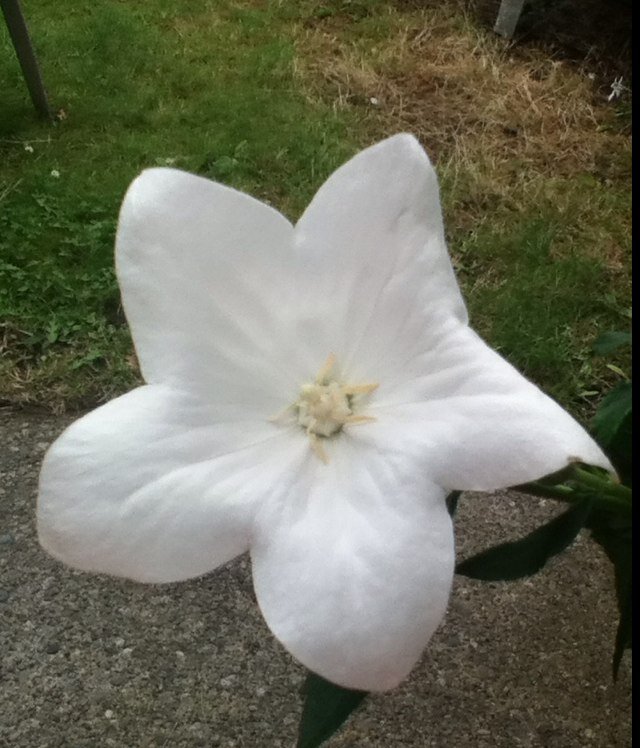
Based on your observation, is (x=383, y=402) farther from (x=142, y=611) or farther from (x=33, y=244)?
(x=33, y=244)

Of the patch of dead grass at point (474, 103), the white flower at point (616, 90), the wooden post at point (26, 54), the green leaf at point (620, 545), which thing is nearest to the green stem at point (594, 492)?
the green leaf at point (620, 545)

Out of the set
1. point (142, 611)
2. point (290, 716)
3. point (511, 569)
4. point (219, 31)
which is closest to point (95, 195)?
point (219, 31)

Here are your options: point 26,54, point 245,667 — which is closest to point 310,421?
point 245,667

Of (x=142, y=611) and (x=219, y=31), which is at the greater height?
(x=219, y=31)

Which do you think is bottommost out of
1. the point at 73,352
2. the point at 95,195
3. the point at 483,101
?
the point at 73,352

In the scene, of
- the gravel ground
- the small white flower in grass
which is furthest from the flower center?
the gravel ground

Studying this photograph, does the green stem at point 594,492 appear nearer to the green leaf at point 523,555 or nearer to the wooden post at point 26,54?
the green leaf at point 523,555
